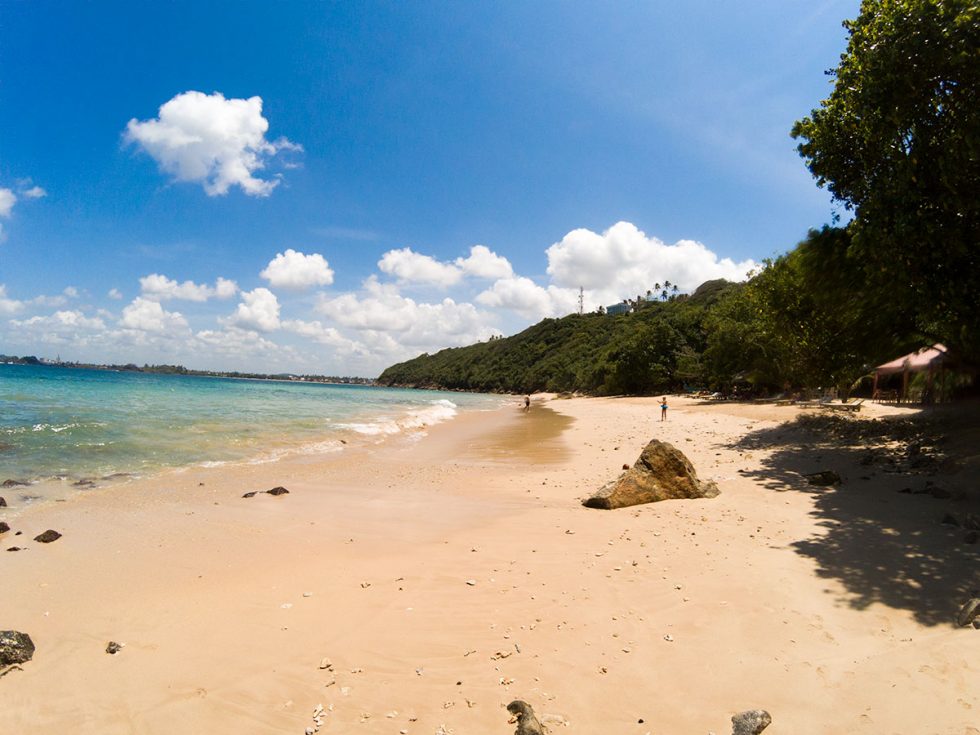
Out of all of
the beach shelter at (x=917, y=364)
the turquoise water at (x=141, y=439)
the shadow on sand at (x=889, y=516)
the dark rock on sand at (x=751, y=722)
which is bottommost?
the turquoise water at (x=141, y=439)

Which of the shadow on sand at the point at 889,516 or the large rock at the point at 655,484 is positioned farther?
the large rock at the point at 655,484

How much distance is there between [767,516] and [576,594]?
453cm

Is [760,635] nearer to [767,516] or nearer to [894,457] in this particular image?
[767,516]

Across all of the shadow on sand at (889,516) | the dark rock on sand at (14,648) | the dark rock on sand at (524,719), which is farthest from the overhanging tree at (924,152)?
the dark rock on sand at (14,648)

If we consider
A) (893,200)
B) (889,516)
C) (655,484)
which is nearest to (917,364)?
(893,200)

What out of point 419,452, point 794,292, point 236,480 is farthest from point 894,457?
point 236,480

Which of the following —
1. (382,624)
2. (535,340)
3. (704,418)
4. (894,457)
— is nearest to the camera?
(382,624)

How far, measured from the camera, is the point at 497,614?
4.80 meters

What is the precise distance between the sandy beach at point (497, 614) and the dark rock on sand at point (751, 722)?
0.29 feet

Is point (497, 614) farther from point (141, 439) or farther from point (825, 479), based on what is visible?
point (141, 439)

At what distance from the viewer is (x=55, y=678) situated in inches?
154

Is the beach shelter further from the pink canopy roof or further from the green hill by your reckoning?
the green hill

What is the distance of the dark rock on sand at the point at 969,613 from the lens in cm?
418

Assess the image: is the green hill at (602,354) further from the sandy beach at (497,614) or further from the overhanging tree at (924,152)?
the sandy beach at (497,614)
